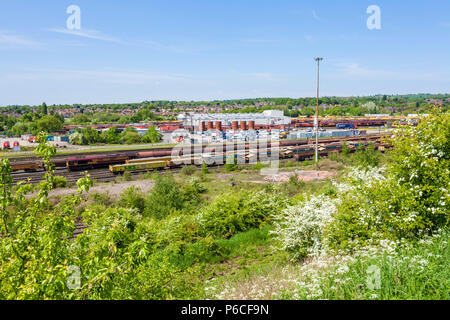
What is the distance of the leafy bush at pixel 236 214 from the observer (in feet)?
50.2

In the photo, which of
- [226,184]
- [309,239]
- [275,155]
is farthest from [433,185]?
[275,155]

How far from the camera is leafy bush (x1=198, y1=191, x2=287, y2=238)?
1531 cm

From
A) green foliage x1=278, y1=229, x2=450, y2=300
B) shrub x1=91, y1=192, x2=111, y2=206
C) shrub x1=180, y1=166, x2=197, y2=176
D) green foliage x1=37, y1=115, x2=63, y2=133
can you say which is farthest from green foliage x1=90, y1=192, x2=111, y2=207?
green foliage x1=37, y1=115, x2=63, y2=133

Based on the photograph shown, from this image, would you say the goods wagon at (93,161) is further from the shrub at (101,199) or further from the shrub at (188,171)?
the shrub at (101,199)

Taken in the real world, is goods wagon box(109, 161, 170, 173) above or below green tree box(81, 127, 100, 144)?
below

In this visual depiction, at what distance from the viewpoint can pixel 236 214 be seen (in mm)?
15680

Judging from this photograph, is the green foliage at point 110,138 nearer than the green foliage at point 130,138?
Yes

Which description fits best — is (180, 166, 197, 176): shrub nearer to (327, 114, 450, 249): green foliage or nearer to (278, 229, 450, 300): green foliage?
(327, 114, 450, 249): green foliage

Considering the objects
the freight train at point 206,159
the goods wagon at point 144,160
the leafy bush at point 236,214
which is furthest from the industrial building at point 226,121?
the leafy bush at point 236,214

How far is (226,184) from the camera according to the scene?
32.8m

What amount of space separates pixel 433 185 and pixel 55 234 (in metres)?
8.96

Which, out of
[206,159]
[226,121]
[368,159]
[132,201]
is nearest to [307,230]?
[132,201]

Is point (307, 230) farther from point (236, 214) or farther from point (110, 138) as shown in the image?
point (110, 138)

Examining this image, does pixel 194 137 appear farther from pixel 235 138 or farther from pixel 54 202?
pixel 54 202
